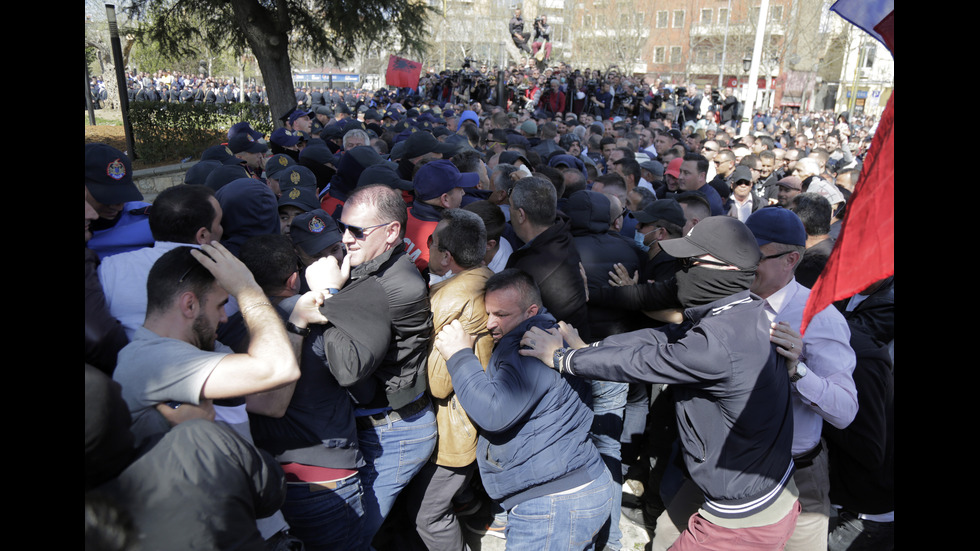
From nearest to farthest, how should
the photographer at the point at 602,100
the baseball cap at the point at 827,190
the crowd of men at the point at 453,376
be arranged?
the crowd of men at the point at 453,376 < the baseball cap at the point at 827,190 < the photographer at the point at 602,100

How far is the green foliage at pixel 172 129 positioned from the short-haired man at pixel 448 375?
1114 cm

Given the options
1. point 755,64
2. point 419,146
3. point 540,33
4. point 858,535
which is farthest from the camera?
point 540,33

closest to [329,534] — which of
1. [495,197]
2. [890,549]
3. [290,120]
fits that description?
[890,549]

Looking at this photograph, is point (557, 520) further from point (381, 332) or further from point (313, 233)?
point (313, 233)

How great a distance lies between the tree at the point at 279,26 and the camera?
1356 centimetres

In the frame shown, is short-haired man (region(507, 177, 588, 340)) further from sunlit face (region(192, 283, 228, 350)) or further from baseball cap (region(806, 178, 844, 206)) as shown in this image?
baseball cap (region(806, 178, 844, 206))

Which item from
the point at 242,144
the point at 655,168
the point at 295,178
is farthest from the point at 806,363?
the point at 242,144

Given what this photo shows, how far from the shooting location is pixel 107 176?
2848mm

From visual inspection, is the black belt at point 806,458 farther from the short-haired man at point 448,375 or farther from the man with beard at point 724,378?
the short-haired man at point 448,375

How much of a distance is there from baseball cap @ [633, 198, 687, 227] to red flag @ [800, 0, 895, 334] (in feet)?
7.98

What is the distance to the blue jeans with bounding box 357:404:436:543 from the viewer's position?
2.86 meters

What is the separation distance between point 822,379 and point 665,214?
1.98 m

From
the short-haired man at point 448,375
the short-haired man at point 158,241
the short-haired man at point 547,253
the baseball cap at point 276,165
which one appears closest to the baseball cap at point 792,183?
the short-haired man at point 547,253
